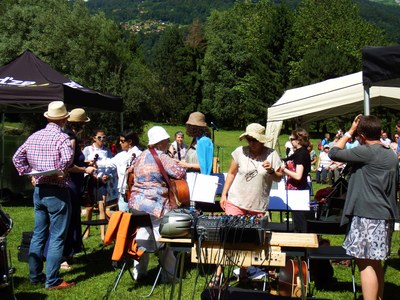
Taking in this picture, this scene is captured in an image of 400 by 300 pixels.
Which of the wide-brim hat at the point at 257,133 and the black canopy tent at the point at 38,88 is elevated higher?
the black canopy tent at the point at 38,88

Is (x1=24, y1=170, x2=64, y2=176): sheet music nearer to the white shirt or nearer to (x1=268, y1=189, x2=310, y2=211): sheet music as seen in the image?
the white shirt

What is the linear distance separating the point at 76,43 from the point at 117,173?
2592 cm

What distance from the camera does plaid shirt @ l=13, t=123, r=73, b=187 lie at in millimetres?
5504

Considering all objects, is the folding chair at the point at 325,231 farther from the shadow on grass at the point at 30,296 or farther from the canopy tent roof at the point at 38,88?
the canopy tent roof at the point at 38,88

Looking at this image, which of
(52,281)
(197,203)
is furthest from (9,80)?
(52,281)

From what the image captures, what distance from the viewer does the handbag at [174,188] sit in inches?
217

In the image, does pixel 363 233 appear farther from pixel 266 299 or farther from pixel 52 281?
pixel 52 281

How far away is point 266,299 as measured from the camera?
4.46 m

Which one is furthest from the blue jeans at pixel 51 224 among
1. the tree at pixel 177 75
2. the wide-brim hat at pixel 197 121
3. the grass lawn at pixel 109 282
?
the tree at pixel 177 75

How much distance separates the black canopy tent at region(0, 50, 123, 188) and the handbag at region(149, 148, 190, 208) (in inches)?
196

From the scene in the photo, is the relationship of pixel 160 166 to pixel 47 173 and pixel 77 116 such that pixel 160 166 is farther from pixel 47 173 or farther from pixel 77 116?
pixel 77 116

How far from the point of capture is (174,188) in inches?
219

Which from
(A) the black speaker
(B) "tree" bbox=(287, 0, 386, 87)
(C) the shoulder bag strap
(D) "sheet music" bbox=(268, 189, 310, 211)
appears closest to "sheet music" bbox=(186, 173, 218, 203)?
(D) "sheet music" bbox=(268, 189, 310, 211)

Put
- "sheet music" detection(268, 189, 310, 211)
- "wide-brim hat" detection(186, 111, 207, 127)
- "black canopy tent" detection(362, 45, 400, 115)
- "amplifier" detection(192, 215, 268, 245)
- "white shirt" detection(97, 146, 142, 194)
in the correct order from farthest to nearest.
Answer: "white shirt" detection(97, 146, 142, 194) < "wide-brim hat" detection(186, 111, 207, 127) < "sheet music" detection(268, 189, 310, 211) < "black canopy tent" detection(362, 45, 400, 115) < "amplifier" detection(192, 215, 268, 245)
